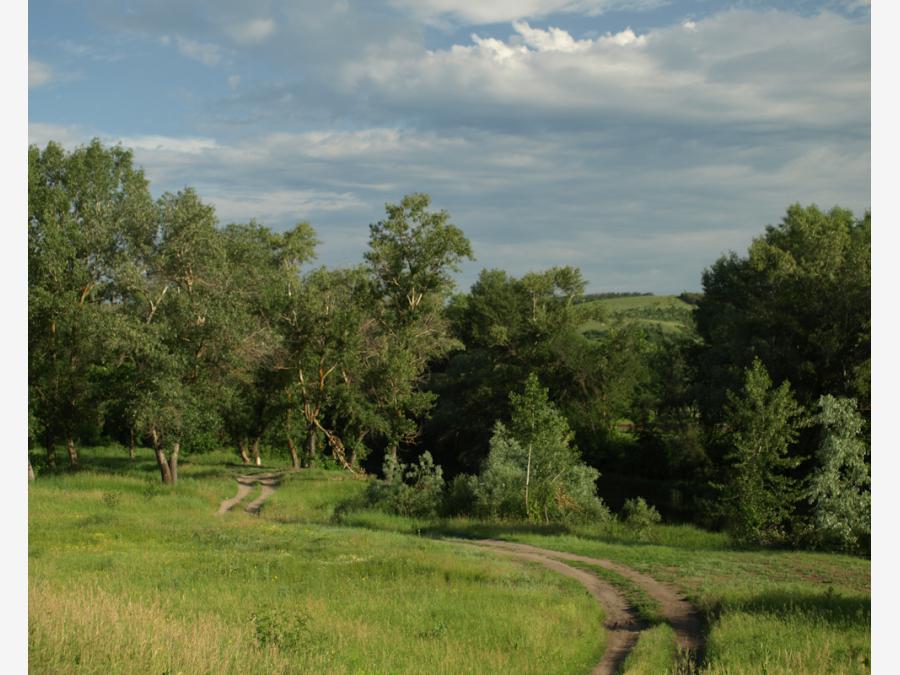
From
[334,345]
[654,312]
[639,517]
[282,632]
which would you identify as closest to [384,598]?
[282,632]

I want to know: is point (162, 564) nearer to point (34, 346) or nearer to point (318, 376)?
point (34, 346)

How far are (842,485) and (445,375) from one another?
3644cm

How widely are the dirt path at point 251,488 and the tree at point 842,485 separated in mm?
22559

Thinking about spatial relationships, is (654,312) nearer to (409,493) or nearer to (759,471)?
(409,493)

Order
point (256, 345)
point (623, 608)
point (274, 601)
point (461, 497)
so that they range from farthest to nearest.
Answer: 1. point (256, 345)
2. point (461, 497)
3. point (623, 608)
4. point (274, 601)

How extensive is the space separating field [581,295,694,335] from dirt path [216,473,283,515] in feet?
Answer: 245

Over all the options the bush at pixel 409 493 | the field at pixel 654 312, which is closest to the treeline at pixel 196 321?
the bush at pixel 409 493

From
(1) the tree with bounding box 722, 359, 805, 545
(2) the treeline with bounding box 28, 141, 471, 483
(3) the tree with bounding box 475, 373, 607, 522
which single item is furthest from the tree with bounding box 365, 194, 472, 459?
(1) the tree with bounding box 722, 359, 805, 545

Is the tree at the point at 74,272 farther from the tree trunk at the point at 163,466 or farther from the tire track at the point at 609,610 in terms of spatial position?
the tire track at the point at 609,610

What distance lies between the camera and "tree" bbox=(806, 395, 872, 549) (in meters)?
25.4

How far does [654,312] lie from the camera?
150500 mm

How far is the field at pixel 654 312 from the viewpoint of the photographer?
407ft

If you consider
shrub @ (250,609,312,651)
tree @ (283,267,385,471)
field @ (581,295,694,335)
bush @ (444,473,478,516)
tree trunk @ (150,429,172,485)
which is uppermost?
field @ (581,295,694,335)

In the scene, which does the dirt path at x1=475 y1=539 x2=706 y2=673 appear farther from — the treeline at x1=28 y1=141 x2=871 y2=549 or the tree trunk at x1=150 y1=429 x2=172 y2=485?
the tree trunk at x1=150 y1=429 x2=172 y2=485
